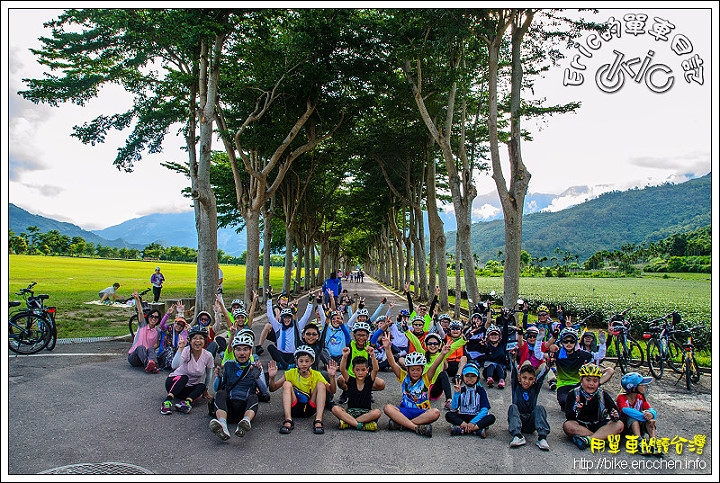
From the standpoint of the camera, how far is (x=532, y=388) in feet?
19.6

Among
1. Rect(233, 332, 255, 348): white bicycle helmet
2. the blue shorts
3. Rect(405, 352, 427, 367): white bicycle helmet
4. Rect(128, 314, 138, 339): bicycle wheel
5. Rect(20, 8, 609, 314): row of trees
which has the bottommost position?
the blue shorts

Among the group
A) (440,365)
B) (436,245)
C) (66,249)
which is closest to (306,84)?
(436,245)

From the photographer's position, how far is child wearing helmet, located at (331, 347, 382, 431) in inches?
236

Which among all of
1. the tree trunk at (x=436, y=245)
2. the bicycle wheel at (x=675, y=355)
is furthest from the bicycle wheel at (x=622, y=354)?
the tree trunk at (x=436, y=245)

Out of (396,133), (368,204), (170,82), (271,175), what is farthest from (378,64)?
(368,204)

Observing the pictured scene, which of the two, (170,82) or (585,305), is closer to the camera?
(170,82)

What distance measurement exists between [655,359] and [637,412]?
4.72m

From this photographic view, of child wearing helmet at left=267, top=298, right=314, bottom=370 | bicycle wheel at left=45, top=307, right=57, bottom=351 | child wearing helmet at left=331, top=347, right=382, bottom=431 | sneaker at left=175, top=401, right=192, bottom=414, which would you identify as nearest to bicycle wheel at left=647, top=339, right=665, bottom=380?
child wearing helmet at left=331, top=347, right=382, bottom=431

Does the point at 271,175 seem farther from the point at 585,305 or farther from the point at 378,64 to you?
the point at 585,305

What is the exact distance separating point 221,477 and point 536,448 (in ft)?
12.5

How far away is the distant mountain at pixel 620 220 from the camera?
129 meters

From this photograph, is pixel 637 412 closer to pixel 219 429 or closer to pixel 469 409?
pixel 469 409

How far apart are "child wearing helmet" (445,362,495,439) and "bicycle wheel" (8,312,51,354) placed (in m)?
9.07

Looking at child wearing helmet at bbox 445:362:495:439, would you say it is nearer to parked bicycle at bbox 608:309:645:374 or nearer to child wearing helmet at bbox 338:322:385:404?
child wearing helmet at bbox 338:322:385:404
